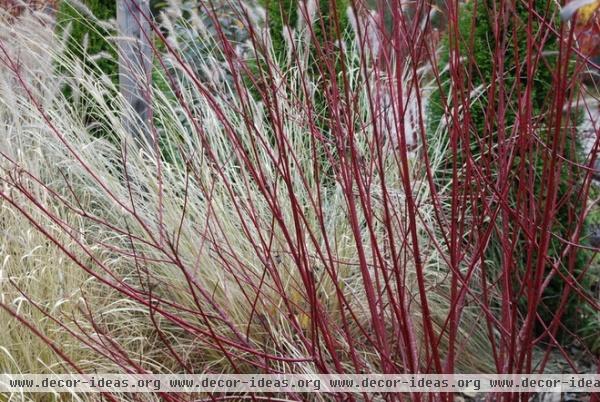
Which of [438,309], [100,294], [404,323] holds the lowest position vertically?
[438,309]

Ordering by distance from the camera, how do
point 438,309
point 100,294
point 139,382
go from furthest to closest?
point 438,309, point 100,294, point 139,382

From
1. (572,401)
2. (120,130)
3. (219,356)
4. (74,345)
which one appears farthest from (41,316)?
(572,401)

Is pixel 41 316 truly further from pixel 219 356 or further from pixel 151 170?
pixel 151 170

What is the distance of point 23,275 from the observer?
9.18ft

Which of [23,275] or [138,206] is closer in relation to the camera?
[23,275]

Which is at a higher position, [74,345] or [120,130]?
[120,130]

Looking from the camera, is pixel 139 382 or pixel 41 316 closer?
pixel 139 382

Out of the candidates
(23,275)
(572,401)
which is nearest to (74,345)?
(23,275)

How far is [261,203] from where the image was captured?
10.6ft

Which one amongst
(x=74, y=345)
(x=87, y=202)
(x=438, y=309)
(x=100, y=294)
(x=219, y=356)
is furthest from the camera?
(x=87, y=202)

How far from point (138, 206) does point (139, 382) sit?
1.33 m

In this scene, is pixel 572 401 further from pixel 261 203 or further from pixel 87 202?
pixel 87 202

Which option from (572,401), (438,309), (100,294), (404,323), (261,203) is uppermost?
(404,323)

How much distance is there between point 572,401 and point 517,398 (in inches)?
59.7
